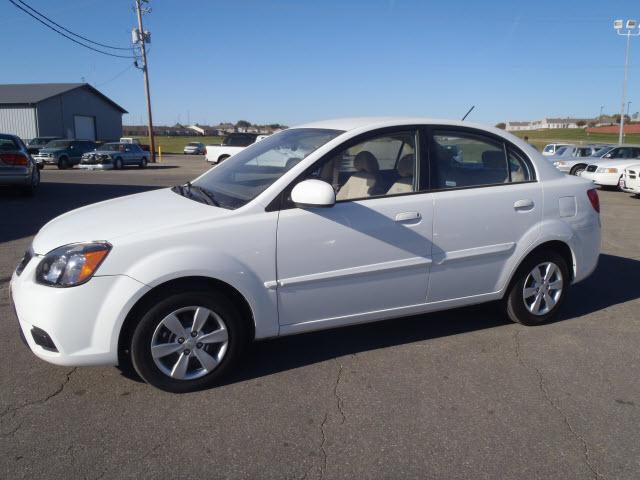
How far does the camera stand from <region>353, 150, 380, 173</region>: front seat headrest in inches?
161

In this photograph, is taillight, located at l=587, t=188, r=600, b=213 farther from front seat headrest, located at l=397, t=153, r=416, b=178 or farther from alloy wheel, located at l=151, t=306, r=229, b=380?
alloy wheel, located at l=151, t=306, r=229, b=380

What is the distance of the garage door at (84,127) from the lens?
45250 mm

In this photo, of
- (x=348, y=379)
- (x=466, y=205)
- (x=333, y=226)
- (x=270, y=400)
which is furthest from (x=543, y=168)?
(x=270, y=400)

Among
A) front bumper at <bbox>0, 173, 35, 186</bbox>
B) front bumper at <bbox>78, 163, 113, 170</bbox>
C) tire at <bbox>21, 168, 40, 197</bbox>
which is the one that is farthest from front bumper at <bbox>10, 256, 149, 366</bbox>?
front bumper at <bbox>78, 163, 113, 170</bbox>

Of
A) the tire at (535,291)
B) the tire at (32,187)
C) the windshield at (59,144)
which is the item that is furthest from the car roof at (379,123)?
the windshield at (59,144)

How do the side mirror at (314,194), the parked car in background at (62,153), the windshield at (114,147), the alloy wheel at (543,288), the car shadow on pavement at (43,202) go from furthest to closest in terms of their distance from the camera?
the windshield at (114,147)
the parked car in background at (62,153)
the car shadow on pavement at (43,202)
the alloy wheel at (543,288)
the side mirror at (314,194)

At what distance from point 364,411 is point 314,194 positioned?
1362mm

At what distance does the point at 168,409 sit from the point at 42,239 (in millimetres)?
1355

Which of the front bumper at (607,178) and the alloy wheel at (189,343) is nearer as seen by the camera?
the alloy wheel at (189,343)

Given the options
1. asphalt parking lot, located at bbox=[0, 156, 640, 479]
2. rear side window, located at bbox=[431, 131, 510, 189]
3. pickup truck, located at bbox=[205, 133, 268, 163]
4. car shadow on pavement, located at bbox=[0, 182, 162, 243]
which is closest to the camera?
asphalt parking lot, located at bbox=[0, 156, 640, 479]

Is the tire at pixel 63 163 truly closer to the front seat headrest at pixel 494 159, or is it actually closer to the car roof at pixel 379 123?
the car roof at pixel 379 123

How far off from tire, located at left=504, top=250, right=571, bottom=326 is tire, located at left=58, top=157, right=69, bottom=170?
27349mm

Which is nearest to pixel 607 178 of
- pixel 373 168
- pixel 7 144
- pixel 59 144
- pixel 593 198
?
pixel 593 198

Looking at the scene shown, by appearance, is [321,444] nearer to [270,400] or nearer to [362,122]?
[270,400]
